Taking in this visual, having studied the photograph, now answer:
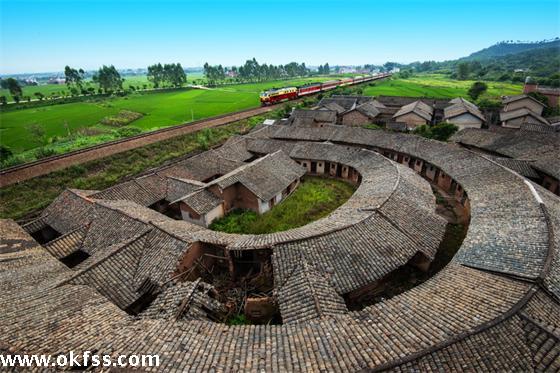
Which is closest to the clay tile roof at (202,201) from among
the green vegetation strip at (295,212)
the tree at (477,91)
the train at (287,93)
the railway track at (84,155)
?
the green vegetation strip at (295,212)

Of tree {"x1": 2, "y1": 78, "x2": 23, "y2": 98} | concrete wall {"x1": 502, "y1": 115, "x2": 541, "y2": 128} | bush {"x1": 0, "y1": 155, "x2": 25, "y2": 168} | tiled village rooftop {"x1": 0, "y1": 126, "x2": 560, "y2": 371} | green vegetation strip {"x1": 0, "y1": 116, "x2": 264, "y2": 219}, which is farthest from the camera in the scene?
tree {"x1": 2, "y1": 78, "x2": 23, "y2": 98}

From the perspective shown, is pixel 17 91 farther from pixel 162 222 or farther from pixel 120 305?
pixel 120 305

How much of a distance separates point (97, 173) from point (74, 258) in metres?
14.0


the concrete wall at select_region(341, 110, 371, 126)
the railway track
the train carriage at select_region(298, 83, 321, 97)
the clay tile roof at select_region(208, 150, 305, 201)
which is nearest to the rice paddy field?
the railway track


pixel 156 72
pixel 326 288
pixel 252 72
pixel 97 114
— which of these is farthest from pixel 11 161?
pixel 252 72

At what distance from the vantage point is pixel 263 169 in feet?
90.7

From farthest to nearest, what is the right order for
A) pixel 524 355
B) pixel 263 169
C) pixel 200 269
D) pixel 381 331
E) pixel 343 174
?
1. pixel 343 174
2. pixel 263 169
3. pixel 200 269
4. pixel 381 331
5. pixel 524 355

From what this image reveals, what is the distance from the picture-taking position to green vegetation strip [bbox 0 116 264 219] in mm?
24578

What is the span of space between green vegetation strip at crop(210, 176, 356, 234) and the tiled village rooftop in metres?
4.55

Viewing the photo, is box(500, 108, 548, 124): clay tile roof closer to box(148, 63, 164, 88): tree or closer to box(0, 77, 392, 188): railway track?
box(0, 77, 392, 188): railway track

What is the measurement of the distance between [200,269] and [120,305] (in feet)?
14.4

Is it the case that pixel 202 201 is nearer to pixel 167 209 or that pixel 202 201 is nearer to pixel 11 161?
pixel 167 209

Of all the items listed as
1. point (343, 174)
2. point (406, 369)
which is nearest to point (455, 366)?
point (406, 369)

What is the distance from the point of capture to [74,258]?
61.6 ft
